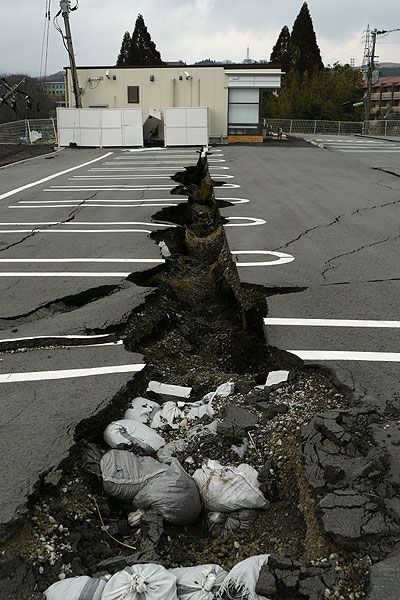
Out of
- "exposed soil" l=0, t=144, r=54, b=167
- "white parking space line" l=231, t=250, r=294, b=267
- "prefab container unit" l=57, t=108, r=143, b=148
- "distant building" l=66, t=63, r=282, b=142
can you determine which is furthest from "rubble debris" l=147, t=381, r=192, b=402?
"distant building" l=66, t=63, r=282, b=142

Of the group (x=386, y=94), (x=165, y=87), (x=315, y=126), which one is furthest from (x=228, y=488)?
(x=386, y=94)

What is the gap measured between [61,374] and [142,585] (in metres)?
2.20

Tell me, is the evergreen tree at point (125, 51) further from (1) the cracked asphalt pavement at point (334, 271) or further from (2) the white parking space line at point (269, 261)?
(2) the white parking space line at point (269, 261)

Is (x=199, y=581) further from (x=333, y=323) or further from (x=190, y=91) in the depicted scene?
(x=190, y=91)

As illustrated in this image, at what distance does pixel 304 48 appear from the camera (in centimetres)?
6188

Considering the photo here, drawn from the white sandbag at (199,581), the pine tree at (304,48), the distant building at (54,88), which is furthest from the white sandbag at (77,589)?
the pine tree at (304,48)

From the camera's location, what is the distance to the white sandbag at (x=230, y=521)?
2.99 m

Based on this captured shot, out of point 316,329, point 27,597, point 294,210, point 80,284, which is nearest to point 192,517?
point 27,597

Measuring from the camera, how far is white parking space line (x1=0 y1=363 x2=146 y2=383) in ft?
14.0

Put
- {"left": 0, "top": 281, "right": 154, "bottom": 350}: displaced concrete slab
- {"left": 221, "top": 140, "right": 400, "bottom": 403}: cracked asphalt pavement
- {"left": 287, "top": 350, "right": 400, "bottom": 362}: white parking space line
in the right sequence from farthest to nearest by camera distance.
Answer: {"left": 0, "top": 281, "right": 154, "bottom": 350}: displaced concrete slab → {"left": 221, "top": 140, "right": 400, "bottom": 403}: cracked asphalt pavement → {"left": 287, "top": 350, "right": 400, "bottom": 362}: white parking space line

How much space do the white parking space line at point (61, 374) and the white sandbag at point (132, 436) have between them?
68 centimetres

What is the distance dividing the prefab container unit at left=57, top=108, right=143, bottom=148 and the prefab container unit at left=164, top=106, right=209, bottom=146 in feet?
4.72

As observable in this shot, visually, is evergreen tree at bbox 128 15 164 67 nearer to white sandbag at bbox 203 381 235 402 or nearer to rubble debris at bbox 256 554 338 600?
white sandbag at bbox 203 381 235 402

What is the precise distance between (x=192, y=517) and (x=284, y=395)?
1.22 meters
